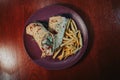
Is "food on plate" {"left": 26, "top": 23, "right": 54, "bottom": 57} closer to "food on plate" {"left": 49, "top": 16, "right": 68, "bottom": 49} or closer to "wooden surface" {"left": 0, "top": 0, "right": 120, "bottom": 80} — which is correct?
"food on plate" {"left": 49, "top": 16, "right": 68, "bottom": 49}

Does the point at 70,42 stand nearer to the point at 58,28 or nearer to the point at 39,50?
the point at 58,28

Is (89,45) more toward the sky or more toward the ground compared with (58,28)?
more toward the ground

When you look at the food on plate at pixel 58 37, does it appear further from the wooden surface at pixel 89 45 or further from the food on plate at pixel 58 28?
the wooden surface at pixel 89 45

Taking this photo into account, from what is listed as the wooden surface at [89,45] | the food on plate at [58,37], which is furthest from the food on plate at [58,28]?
the wooden surface at [89,45]

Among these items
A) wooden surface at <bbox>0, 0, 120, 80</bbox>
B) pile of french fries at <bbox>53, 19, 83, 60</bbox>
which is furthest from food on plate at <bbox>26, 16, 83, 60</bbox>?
wooden surface at <bbox>0, 0, 120, 80</bbox>

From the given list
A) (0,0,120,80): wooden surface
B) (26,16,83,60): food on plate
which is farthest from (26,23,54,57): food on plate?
(0,0,120,80): wooden surface

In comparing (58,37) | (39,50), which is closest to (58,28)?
(58,37)
